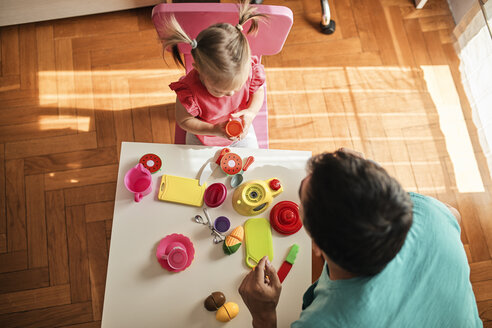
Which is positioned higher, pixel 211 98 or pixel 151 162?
pixel 211 98

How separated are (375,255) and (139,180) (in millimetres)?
684

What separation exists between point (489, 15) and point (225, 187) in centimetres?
157

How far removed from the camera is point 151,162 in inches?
40.9

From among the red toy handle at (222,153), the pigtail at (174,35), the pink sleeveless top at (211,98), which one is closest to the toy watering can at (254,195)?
the red toy handle at (222,153)

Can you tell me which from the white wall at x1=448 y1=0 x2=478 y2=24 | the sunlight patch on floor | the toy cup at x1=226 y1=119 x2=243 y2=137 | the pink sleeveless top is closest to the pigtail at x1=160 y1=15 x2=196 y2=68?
the pink sleeveless top

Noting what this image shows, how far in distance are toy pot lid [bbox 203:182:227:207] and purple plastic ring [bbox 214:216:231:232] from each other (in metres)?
0.04

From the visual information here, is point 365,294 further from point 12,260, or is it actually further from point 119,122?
point 12,260

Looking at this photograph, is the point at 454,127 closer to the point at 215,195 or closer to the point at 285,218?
the point at 285,218

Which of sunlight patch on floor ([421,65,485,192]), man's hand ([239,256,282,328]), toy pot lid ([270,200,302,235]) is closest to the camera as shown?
man's hand ([239,256,282,328])

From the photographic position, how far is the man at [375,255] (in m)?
0.66

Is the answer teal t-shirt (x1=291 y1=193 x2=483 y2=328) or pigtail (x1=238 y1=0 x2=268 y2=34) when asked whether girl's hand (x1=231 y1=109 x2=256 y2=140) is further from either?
teal t-shirt (x1=291 y1=193 x2=483 y2=328)

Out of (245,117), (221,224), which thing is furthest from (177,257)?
(245,117)

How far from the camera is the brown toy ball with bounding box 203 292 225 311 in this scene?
94 centimetres

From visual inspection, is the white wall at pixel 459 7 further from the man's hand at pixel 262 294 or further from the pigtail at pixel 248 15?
the man's hand at pixel 262 294
